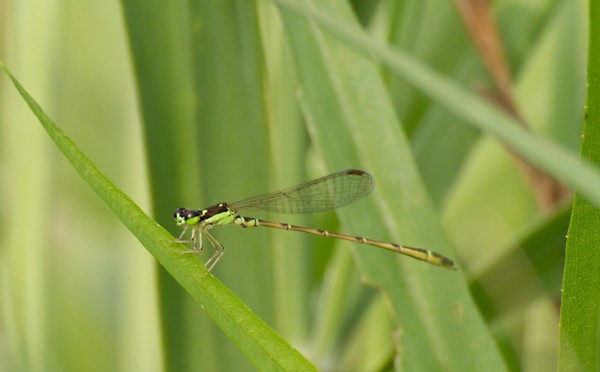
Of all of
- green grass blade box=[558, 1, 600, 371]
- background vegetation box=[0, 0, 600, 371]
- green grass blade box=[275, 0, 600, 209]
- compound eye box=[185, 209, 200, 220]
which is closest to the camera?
green grass blade box=[275, 0, 600, 209]

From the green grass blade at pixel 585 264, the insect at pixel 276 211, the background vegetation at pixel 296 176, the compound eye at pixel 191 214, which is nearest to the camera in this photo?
the green grass blade at pixel 585 264

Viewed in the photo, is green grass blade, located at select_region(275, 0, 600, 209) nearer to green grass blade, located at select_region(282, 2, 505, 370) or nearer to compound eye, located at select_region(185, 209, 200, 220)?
green grass blade, located at select_region(282, 2, 505, 370)

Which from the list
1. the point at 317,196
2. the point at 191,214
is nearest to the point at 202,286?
the point at 191,214

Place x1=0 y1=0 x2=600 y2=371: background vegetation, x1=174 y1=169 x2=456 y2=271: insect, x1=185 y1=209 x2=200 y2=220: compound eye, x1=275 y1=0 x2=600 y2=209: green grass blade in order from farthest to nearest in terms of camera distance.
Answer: x1=185 y1=209 x2=200 y2=220: compound eye → x1=174 y1=169 x2=456 y2=271: insect → x1=0 y1=0 x2=600 y2=371: background vegetation → x1=275 y1=0 x2=600 y2=209: green grass blade

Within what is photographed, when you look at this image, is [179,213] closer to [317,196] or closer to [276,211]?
[276,211]

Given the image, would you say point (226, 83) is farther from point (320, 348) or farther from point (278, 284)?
point (320, 348)

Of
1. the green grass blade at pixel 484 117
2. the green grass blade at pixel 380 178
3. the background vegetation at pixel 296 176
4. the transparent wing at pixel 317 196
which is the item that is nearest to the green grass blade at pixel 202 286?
the background vegetation at pixel 296 176

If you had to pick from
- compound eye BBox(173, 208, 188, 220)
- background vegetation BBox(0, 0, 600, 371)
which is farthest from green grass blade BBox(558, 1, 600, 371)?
compound eye BBox(173, 208, 188, 220)

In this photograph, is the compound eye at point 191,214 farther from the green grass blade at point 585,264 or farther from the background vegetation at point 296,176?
the green grass blade at point 585,264
